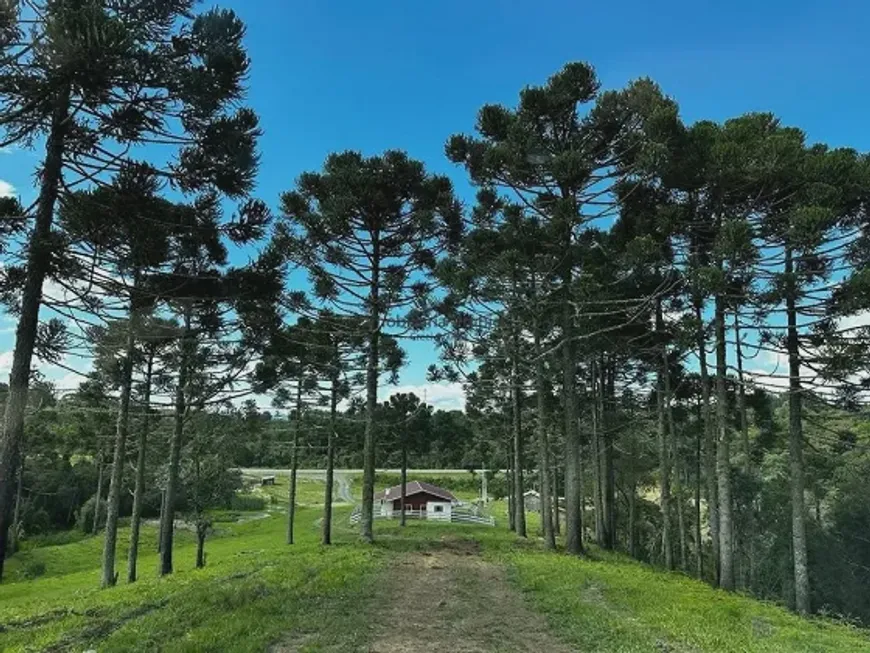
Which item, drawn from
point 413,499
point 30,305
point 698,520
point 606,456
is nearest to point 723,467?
point 606,456

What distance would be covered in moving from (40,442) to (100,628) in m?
46.7

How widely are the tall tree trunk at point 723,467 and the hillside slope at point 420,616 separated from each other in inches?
100

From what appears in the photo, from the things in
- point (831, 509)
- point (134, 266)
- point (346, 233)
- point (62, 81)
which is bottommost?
point (831, 509)

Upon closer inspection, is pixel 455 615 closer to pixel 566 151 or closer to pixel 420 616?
pixel 420 616

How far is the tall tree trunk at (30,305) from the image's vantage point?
727 centimetres

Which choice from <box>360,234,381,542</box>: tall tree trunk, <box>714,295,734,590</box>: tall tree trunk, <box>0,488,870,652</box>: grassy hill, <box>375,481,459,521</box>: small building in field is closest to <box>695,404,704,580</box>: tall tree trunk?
<box>714,295,734,590</box>: tall tree trunk

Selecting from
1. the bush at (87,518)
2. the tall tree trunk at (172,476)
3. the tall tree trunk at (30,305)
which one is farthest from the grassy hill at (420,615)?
the bush at (87,518)

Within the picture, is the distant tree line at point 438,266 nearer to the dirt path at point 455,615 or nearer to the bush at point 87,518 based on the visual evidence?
the dirt path at point 455,615

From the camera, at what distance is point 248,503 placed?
212 feet

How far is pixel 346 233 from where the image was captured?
63.6 ft

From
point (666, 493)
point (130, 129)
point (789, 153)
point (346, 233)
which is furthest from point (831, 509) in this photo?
point (130, 129)

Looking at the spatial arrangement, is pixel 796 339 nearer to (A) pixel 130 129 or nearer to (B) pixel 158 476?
(A) pixel 130 129

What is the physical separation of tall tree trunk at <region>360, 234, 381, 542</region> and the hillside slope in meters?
5.32

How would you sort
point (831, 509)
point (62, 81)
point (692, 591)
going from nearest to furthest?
point (62, 81), point (692, 591), point (831, 509)
